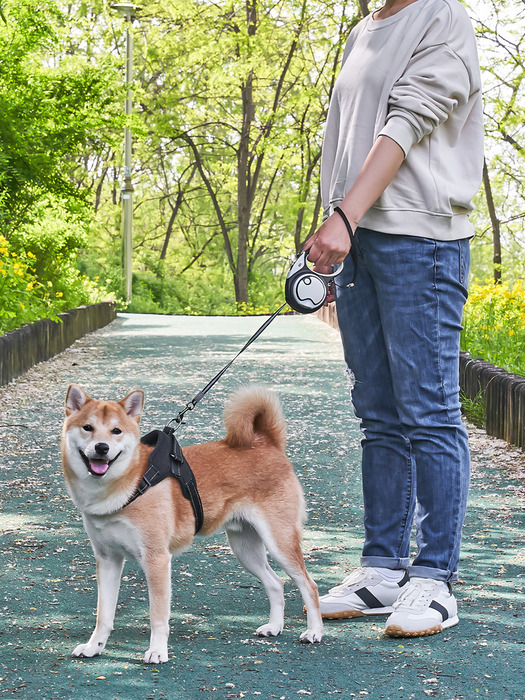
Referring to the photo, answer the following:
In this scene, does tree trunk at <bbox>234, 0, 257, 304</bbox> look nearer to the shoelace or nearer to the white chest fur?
the shoelace

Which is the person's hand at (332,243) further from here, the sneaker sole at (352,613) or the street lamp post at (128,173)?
the street lamp post at (128,173)

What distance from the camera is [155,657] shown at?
2877mm

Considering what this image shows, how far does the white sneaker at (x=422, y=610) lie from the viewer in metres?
3.09

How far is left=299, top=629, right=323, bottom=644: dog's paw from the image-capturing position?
10.1ft

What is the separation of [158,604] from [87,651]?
265mm

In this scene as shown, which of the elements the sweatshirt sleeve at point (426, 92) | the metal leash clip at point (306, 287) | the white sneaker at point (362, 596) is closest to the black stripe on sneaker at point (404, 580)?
the white sneaker at point (362, 596)

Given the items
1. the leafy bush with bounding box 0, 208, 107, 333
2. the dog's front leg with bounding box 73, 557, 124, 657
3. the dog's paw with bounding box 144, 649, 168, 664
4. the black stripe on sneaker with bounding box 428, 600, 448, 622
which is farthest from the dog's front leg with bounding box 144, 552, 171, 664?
the leafy bush with bounding box 0, 208, 107, 333

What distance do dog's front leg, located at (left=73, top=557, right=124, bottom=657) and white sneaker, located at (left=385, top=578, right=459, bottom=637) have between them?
90 centimetres

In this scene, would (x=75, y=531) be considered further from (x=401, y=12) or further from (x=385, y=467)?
(x=401, y=12)

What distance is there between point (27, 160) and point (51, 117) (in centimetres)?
106

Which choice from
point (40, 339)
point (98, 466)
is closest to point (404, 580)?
point (98, 466)

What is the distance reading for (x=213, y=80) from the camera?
29703 millimetres

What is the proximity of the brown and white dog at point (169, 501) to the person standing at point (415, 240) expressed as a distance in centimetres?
33

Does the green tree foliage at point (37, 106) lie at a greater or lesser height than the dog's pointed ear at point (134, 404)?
greater
